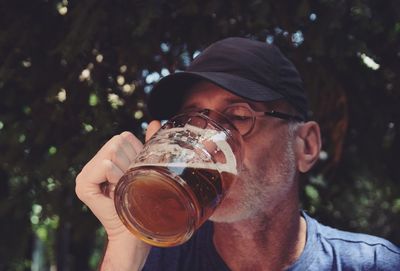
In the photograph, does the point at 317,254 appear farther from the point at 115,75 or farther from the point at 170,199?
the point at 115,75

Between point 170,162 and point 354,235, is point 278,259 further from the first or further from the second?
point 170,162

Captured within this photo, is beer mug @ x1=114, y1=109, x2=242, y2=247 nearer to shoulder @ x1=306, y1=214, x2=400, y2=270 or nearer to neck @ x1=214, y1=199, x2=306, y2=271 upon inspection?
neck @ x1=214, y1=199, x2=306, y2=271

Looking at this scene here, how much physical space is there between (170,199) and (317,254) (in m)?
0.67

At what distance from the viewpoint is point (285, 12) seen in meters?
2.27

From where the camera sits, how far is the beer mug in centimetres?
129

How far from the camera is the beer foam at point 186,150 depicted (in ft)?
4.25

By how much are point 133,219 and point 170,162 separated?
0.21m

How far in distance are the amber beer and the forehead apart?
297 mm

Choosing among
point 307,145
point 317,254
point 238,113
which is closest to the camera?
point 238,113

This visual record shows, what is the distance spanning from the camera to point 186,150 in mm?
1316

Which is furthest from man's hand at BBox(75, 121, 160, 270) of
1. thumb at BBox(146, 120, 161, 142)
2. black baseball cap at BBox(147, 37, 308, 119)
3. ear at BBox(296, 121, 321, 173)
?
ear at BBox(296, 121, 321, 173)

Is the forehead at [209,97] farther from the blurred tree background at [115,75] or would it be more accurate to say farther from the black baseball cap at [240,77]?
the blurred tree background at [115,75]

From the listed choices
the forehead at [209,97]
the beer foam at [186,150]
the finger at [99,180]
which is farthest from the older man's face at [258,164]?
the finger at [99,180]

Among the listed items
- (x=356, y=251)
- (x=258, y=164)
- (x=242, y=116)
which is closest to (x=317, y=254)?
(x=356, y=251)
